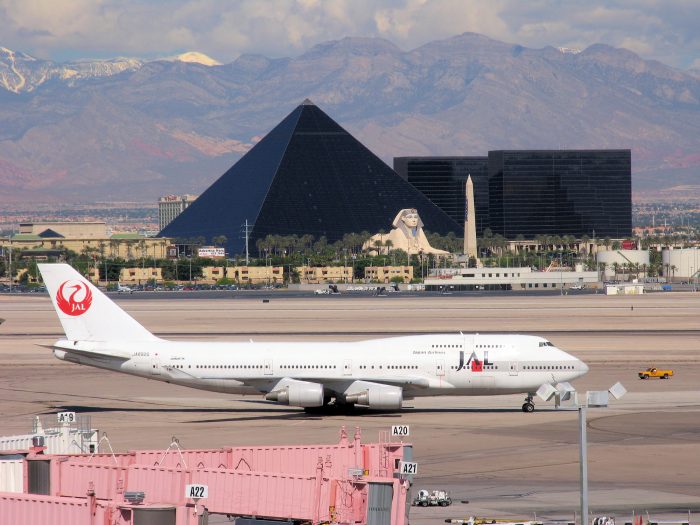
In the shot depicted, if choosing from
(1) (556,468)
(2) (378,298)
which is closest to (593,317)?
(2) (378,298)

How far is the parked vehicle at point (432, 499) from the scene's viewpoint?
29.9 m

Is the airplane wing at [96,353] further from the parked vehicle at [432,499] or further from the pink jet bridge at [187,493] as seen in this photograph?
the pink jet bridge at [187,493]

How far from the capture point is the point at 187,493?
18391 millimetres

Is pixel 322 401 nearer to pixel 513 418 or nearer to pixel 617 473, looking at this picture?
pixel 513 418

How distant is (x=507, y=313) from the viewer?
11675 centimetres

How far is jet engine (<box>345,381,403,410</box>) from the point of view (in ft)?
154

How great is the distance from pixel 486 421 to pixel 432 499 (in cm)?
1668

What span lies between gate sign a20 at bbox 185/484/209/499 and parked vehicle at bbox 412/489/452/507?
12.3 metres

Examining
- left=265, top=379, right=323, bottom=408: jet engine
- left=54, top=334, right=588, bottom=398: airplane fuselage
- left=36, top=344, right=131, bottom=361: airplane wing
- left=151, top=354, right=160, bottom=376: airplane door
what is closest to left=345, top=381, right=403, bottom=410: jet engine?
left=54, top=334, right=588, bottom=398: airplane fuselage

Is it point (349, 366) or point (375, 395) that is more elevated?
point (349, 366)

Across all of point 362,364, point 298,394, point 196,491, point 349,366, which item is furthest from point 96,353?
point 196,491

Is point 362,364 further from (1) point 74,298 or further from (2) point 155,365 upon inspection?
(1) point 74,298

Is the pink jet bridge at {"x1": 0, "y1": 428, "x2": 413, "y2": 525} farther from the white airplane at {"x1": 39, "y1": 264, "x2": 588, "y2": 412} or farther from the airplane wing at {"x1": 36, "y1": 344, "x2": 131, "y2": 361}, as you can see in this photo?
the airplane wing at {"x1": 36, "y1": 344, "x2": 131, "y2": 361}

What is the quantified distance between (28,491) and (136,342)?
28.2 meters
